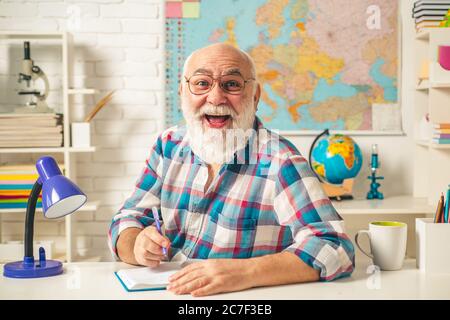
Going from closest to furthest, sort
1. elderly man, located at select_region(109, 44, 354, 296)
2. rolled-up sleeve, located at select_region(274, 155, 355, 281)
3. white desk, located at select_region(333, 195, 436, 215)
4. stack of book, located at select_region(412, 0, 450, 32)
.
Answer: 1. rolled-up sleeve, located at select_region(274, 155, 355, 281)
2. elderly man, located at select_region(109, 44, 354, 296)
3. white desk, located at select_region(333, 195, 436, 215)
4. stack of book, located at select_region(412, 0, 450, 32)

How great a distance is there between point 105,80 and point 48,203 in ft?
7.04

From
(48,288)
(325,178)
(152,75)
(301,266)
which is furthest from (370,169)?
(48,288)

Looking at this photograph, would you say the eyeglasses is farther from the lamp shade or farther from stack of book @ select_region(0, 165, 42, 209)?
stack of book @ select_region(0, 165, 42, 209)

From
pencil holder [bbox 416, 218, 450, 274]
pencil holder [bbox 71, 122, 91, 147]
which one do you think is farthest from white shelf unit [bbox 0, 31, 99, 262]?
pencil holder [bbox 416, 218, 450, 274]

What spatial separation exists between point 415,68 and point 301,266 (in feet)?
7.22

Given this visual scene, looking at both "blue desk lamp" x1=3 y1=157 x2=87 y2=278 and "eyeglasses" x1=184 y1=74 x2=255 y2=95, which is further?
"eyeglasses" x1=184 y1=74 x2=255 y2=95

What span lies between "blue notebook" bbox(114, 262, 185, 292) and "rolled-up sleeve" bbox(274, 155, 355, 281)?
0.30m

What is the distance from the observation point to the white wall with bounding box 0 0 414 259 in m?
3.40

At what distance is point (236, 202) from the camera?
173cm

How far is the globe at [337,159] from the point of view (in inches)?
125

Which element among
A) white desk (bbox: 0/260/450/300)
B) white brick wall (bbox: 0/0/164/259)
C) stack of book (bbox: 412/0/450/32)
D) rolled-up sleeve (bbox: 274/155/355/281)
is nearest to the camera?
white desk (bbox: 0/260/450/300)

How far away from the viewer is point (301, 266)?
1.42 m

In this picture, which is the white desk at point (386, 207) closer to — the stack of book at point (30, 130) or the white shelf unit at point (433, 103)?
the white shelf unit at point (433, 103)
